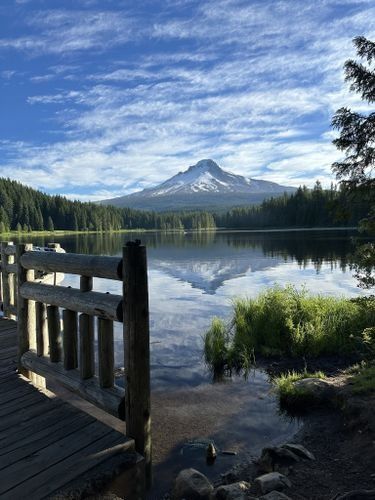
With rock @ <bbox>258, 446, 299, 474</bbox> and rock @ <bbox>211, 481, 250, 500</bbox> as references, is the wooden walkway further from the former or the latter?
rock @ <bbox>258, 446, 299, 474</bbox>

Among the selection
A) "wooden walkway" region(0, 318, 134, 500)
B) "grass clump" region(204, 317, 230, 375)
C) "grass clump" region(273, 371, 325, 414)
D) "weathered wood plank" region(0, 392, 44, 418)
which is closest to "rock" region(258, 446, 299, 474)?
"grass clump" region(273, 371, 325, 414)

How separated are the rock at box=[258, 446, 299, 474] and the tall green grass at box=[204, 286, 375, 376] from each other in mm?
5388

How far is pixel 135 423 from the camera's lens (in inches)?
175

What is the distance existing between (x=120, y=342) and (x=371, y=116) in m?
10.8

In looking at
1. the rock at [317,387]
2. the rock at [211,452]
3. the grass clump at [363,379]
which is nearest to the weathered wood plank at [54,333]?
the rock at [211,452]

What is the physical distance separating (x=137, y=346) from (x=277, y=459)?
12.2ft

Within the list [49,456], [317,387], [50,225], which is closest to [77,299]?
[49,456]

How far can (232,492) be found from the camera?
541cm

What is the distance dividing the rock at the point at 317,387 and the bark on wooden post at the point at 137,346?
564 cm

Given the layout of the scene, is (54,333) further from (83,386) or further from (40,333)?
(83,386)

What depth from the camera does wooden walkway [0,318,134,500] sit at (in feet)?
12.6

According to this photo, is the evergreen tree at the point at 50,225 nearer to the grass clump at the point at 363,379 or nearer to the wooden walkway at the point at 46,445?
the grass clump at the point at 363,379

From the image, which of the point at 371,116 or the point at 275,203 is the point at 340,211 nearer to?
the point at 371,116

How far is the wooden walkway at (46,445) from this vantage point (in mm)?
3832
